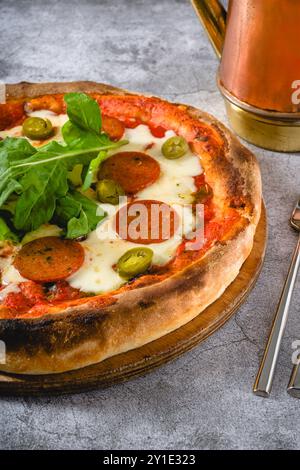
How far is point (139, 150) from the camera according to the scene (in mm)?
2275

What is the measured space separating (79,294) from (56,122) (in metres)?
0.78

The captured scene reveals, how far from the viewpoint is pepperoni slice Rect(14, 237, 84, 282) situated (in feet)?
6.05

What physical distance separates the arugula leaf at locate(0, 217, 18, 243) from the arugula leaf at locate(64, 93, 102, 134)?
1.22ft

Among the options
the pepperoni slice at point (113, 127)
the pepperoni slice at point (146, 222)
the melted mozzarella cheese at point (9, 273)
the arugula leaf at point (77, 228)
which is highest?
the arugula leaf at point (77, 228)

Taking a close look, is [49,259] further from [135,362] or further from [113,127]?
[113,127]

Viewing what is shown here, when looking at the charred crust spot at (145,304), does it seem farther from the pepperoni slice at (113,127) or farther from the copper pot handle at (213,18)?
the copper pot handle at (213,18)

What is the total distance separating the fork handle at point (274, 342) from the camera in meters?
1.71

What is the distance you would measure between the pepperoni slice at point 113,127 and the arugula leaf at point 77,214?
0.38 m

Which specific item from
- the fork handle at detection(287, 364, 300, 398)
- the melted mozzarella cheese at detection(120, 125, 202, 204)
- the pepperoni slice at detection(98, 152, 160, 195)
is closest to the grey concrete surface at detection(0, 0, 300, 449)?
the fork handle at detection(287, 364, 300, 398)

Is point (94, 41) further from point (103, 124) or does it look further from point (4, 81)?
point (103, 124)

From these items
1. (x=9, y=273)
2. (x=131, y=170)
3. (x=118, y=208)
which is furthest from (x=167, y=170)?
(x=9, y=273)

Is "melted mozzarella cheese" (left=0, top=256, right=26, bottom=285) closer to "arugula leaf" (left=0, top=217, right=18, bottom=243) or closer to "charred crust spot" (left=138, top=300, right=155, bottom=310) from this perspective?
"arugula leaf" (left=0, top=217, right=18, bottom=243)

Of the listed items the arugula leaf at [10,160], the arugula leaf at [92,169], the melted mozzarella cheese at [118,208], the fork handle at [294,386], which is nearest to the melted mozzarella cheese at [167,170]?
the melted mozzarella cheese at [118,208]
